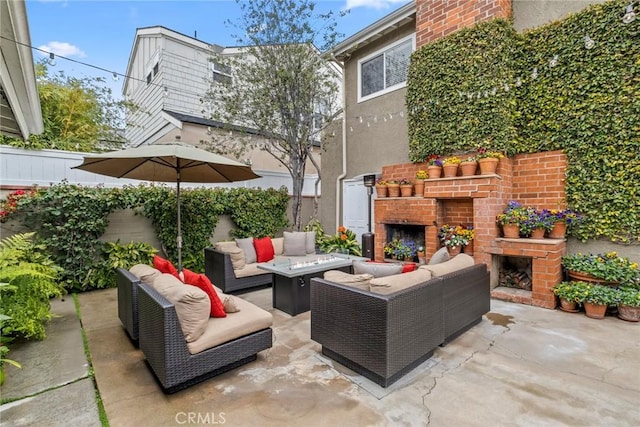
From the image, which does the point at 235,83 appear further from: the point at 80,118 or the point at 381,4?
the point at 80,118

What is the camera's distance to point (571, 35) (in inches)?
195

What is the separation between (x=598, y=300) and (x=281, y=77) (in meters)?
7.24

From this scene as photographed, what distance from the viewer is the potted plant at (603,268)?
14.4 feet

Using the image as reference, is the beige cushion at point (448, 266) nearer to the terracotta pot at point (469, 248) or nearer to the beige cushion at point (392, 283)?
the beige cushion at point (392, 283)

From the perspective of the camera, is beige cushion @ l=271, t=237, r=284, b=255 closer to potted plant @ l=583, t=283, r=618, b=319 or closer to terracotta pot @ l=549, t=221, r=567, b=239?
terracotta pot @ l=549, t=221, r=567, b=239

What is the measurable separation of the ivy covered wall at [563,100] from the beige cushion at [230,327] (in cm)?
503

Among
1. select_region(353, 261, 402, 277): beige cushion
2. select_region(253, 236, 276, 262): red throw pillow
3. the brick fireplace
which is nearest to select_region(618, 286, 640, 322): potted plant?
the brick fireplace

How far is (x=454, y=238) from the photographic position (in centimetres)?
576

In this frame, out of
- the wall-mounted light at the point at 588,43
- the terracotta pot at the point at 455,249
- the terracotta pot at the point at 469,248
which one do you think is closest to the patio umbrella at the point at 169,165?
the terracotta pot at the point at 455,249

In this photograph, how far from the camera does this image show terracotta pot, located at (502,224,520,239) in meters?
5.16

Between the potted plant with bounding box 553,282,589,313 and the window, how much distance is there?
5.29 m

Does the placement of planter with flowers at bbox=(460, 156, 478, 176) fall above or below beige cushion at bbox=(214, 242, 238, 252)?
above

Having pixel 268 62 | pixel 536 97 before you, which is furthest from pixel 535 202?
pixel 268 62

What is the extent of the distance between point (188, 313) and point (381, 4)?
8231 millimetres
